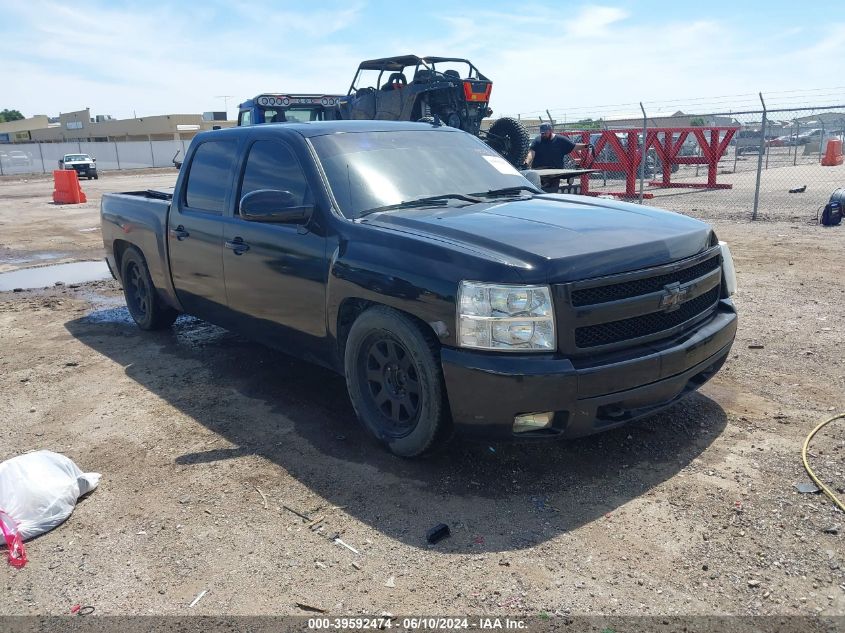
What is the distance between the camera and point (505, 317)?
341cm

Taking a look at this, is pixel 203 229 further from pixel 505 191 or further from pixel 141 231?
pixel 505 191

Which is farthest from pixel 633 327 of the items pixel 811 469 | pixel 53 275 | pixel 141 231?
pixel 53 275

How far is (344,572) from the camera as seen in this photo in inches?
121

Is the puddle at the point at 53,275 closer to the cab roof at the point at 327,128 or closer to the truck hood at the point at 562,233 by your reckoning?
the cab roof at the point at 327,128

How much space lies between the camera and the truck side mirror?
4.28 meters

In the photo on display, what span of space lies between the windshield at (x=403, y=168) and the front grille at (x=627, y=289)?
52.1 inches

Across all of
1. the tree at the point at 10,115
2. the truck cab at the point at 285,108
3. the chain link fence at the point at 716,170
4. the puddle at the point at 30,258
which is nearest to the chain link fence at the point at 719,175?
the chain link fence at the point at 716,170

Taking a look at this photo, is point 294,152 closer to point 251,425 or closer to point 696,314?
point 251,425

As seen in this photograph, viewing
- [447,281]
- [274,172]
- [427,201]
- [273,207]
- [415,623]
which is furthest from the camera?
[274,172]

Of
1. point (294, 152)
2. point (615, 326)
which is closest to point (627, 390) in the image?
point (615, 326)

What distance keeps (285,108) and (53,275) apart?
6883mm

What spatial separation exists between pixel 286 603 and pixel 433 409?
1.20m

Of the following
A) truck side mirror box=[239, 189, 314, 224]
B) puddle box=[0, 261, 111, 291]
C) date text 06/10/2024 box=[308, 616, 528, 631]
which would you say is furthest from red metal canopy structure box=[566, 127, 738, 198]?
date text 06/10/2024 box=[308, 616, 528, 631]

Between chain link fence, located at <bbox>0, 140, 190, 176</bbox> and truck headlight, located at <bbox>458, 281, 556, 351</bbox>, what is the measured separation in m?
48.4
